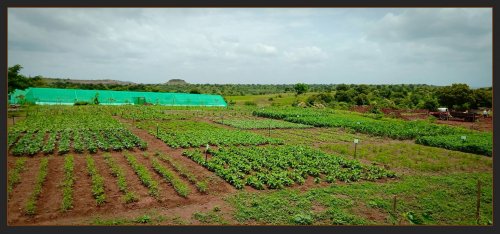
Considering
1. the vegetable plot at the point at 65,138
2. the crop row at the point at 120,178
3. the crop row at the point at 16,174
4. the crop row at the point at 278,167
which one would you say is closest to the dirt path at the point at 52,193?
the crop row at the point at 16,174

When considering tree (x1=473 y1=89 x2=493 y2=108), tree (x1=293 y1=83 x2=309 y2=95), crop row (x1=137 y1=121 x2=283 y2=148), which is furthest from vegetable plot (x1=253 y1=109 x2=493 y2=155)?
tree (x1=293 y1=83 x2=309 y2=95)

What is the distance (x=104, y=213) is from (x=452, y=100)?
46.9m

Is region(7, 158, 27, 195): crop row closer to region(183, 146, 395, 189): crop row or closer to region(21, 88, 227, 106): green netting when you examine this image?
region(183, 146, 395, 189): crop row

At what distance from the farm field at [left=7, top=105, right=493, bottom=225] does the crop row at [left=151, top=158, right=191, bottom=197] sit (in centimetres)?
5

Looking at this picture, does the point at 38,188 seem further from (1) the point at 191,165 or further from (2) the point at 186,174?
(1) the point at 191,165

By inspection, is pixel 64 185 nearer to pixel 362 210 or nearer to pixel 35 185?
pixel 35 185

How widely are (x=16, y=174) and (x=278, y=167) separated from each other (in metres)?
10.2

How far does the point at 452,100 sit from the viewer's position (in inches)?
1751

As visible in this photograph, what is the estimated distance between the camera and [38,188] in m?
11.0

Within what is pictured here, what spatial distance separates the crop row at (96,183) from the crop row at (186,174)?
9.69 ft

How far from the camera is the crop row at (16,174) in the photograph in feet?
36.6

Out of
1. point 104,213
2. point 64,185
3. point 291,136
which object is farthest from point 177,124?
point 104,213

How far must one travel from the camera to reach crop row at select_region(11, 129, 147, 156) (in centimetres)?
1662

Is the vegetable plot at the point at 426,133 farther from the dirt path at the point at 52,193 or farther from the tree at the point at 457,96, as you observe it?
the dirt path at the point at 52,193
